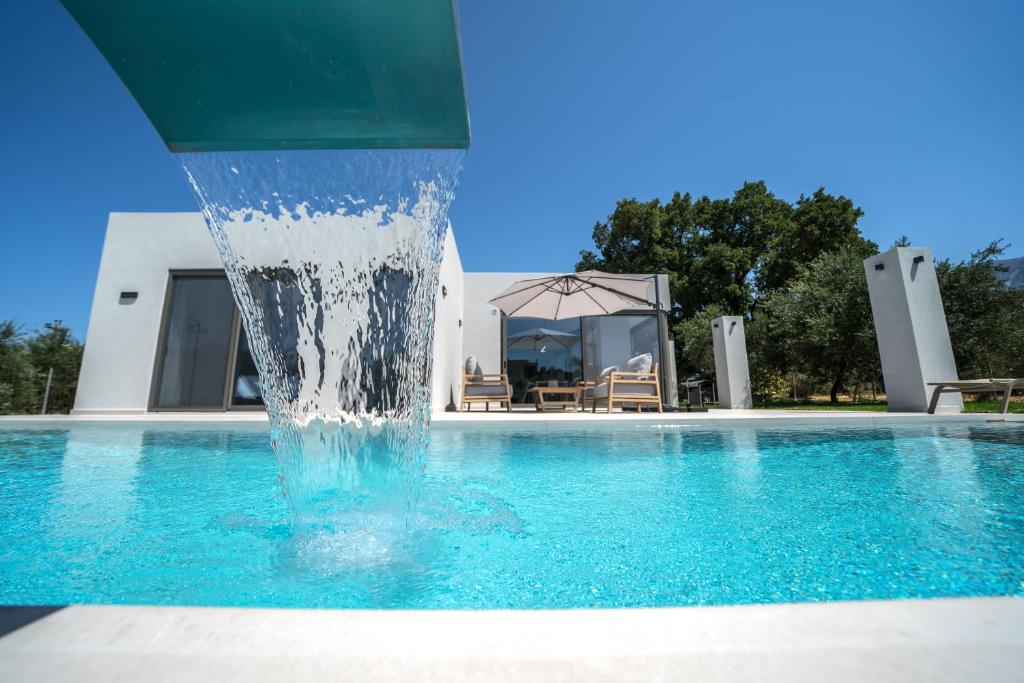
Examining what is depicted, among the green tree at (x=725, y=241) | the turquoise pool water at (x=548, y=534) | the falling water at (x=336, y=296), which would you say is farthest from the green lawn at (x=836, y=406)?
the falling water at (x=336, y=296)

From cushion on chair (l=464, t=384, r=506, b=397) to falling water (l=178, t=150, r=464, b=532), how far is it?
18.7 ft

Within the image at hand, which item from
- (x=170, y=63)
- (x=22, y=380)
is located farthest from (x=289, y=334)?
(x=22, y=380)

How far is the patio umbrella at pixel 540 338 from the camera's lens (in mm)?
11969

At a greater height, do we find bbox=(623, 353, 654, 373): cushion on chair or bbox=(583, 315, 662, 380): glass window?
bbox=(583, 315, 662, 380): glass window

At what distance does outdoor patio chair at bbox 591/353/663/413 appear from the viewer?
7.32m

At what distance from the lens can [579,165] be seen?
1531 centimetres

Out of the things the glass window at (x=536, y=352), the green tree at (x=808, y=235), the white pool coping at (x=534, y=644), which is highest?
the green tree at (x=808, y=235)

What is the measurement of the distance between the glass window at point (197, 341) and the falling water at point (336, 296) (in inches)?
277

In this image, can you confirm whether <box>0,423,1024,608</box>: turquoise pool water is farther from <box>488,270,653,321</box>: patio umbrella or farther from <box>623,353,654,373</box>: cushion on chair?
<box>488,270,653,321</box>: patio umbrella

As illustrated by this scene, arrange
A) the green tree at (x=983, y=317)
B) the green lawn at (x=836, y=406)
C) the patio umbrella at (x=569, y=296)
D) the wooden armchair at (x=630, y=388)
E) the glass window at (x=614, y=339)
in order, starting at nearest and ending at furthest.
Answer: the wooden armchair at (x=630, y=388)
the patio umbrella at (x=569, y=296)
the green lawn at (x=836, y=406)
the green tree at (x=983, y=317)
the glass window at (x=614, y=339)

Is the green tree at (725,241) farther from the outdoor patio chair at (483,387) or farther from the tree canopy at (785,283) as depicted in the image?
the outdoor patio chair at (483,387)

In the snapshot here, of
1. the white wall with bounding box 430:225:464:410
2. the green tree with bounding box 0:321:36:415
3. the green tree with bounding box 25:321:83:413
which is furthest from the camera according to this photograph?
the green tree with bounding box 25:321:83:413

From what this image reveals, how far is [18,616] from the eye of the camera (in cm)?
68

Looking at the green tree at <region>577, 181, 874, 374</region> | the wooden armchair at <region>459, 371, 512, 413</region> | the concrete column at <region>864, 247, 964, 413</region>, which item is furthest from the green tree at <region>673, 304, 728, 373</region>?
the wooden armchair at <region>459, 371, 512, 413</region>
